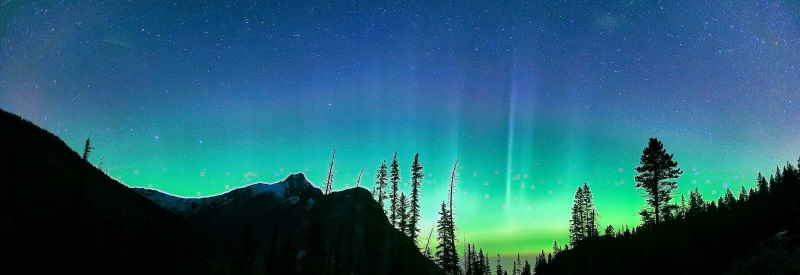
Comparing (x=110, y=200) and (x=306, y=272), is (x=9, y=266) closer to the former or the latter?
(x=110, y=200)

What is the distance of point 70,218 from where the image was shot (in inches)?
1953

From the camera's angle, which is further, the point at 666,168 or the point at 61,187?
the point at 61,187

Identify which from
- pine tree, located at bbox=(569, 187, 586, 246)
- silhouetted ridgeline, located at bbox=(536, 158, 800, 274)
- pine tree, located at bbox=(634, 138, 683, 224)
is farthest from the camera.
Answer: pine tree, located at bbox=(569, 187, 586, 246)

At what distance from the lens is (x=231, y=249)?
71.2 metres

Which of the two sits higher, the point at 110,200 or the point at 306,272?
the point at 110,200

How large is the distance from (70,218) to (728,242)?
214ft

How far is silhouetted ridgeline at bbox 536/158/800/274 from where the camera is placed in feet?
52.6

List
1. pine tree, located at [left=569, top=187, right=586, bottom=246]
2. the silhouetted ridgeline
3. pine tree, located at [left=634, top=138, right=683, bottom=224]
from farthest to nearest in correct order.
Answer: pine tree, located at [left=569, top=187, right=586, bottom=246]
pine tree, located at [left=634, top=138, right=683, bottom=224]
the silhouetted ridgeline

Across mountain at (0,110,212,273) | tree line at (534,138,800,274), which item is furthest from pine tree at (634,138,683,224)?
mountain at (0,110,212,273)

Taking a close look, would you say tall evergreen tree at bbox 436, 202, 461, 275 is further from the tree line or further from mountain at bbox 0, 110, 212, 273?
mountain at bbox 0, 110, 212, 273

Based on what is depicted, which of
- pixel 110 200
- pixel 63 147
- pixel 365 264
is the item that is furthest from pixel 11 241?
pixel 365 264

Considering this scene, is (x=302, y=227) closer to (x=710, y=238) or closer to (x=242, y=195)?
(x=242, y=195)

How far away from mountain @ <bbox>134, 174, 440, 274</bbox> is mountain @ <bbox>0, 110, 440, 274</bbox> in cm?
25

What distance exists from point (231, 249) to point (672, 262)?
226ft
